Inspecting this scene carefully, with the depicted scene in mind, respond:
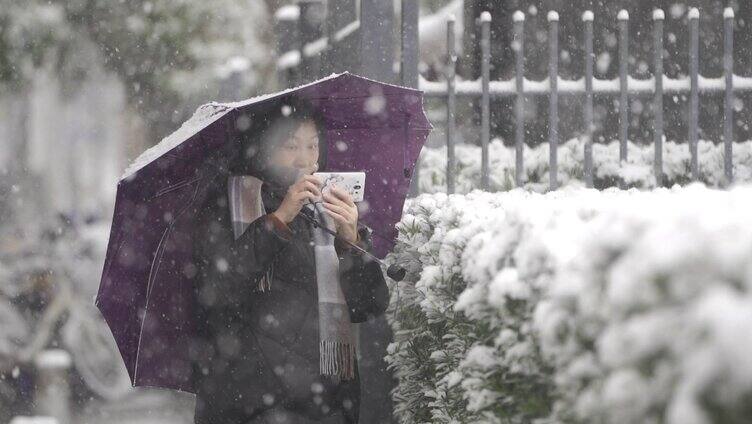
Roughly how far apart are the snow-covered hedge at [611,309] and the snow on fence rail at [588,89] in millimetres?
A: 2398

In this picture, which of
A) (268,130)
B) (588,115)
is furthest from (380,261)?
(588,115)

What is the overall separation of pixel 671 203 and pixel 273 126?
2058 mm

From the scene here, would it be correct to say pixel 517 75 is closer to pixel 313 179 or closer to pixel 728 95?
pixel 728 95

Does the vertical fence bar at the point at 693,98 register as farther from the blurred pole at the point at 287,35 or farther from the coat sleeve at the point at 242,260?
the coat sleeve at the point at 242,260

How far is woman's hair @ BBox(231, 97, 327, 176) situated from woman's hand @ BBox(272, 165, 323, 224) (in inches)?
6.9

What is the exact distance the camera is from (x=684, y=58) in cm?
699

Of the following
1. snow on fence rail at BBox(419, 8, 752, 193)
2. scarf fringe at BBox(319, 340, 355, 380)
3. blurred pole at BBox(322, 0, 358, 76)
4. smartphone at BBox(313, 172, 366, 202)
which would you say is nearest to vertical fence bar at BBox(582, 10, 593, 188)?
snow on fence rail at BBox(419, 8, 752, 193)

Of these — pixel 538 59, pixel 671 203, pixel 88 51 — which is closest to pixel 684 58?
pixel 538 59

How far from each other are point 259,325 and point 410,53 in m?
2.05

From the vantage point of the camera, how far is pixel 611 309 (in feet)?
5.20

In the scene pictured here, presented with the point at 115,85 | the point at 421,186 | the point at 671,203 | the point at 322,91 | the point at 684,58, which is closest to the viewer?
the point at 671,203

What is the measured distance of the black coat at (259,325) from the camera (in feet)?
11.1

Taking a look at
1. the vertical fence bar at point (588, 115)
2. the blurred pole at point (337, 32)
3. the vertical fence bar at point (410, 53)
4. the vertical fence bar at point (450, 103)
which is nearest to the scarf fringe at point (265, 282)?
the vertical fence bar at point (410, 53)

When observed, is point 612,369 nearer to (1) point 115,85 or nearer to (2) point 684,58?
(2) point 684,58
